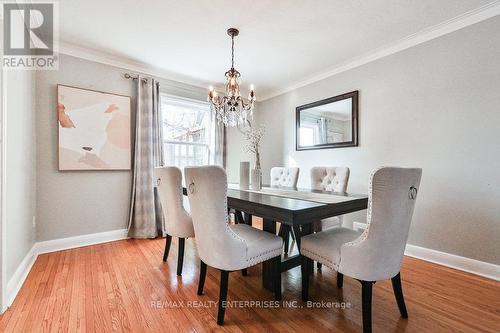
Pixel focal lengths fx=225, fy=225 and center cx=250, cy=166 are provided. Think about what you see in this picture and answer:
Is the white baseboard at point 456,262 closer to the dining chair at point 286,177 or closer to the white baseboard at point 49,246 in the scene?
the dining chair at point 286,177

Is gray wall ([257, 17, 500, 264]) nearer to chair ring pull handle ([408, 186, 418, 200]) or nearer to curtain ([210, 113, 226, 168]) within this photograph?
chair ring pull handle ([408, 186, 418, 200])

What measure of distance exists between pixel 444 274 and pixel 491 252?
1.49ft

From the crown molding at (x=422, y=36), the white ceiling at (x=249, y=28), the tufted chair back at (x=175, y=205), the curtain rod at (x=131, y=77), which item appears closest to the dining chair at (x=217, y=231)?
the tufted chair back at (x=175, y=205)

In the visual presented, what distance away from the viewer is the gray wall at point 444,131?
210 centimetres

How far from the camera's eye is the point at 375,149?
2.93m

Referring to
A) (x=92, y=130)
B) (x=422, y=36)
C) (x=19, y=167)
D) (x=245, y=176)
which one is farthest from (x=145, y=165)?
(x=422, y=36)

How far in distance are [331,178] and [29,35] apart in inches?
144

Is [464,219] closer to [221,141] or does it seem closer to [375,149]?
[375,149]

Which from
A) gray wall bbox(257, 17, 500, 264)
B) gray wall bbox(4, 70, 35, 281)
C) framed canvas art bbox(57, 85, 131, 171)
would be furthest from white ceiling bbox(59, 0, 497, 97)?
gray wall bbox(4, 70, 35, 281)

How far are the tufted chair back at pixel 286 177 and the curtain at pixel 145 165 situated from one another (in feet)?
5.81

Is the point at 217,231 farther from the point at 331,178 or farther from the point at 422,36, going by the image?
the point at 422,36

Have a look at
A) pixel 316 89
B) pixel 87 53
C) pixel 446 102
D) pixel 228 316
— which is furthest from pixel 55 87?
pixel 446 102

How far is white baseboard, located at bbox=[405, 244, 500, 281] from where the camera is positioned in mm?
2051

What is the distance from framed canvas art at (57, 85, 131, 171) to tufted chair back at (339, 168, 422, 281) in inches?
120
